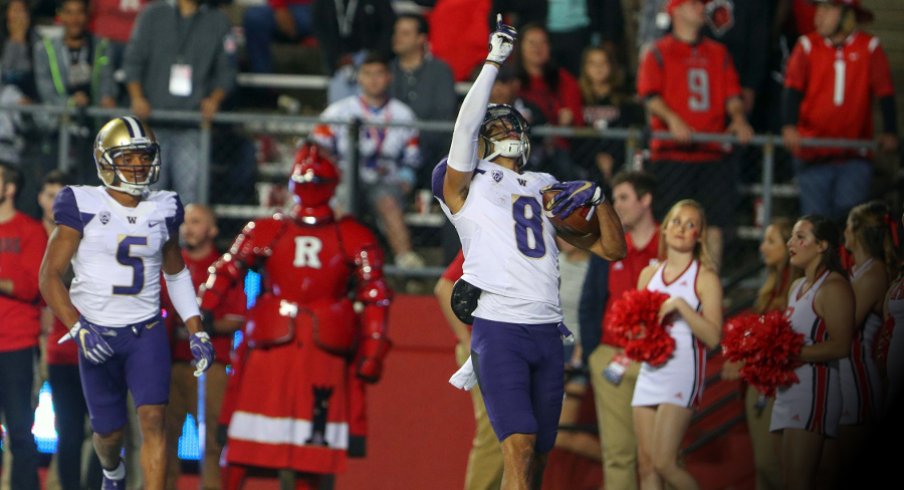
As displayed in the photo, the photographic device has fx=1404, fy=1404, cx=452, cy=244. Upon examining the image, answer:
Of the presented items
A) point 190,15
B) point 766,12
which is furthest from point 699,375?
point 190,15

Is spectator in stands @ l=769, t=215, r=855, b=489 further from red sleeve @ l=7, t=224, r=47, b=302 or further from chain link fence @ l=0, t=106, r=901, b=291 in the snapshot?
red sleeve @ l=7, t=224, r=47, b=302

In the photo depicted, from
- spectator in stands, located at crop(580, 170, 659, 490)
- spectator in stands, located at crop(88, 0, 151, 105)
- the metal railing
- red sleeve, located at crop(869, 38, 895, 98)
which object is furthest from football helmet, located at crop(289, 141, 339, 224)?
red sleeve, located at crop(869, 38, 895, 98)

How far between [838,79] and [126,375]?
5.28 metres

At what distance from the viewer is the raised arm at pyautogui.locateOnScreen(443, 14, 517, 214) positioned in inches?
236

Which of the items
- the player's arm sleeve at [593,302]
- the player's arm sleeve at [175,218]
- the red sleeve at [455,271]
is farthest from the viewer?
the player's arm sleeve at [593,302]

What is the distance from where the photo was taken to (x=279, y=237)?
8.33 m

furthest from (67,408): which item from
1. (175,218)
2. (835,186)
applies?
(835,186)

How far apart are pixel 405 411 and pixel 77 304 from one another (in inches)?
119

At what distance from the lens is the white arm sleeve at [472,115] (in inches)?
236

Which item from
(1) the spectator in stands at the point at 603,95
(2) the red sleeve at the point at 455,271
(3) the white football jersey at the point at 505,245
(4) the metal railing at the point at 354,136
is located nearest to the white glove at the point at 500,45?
(3) the white football jersey at the point at 505,245

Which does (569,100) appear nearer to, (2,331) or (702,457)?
(702,457)

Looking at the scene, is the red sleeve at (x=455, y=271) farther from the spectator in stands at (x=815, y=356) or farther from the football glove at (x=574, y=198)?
the spectator in stands at (x=815, y=356)

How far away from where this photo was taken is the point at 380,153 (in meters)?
9.57

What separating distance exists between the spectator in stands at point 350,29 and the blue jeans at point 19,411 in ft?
11.4
